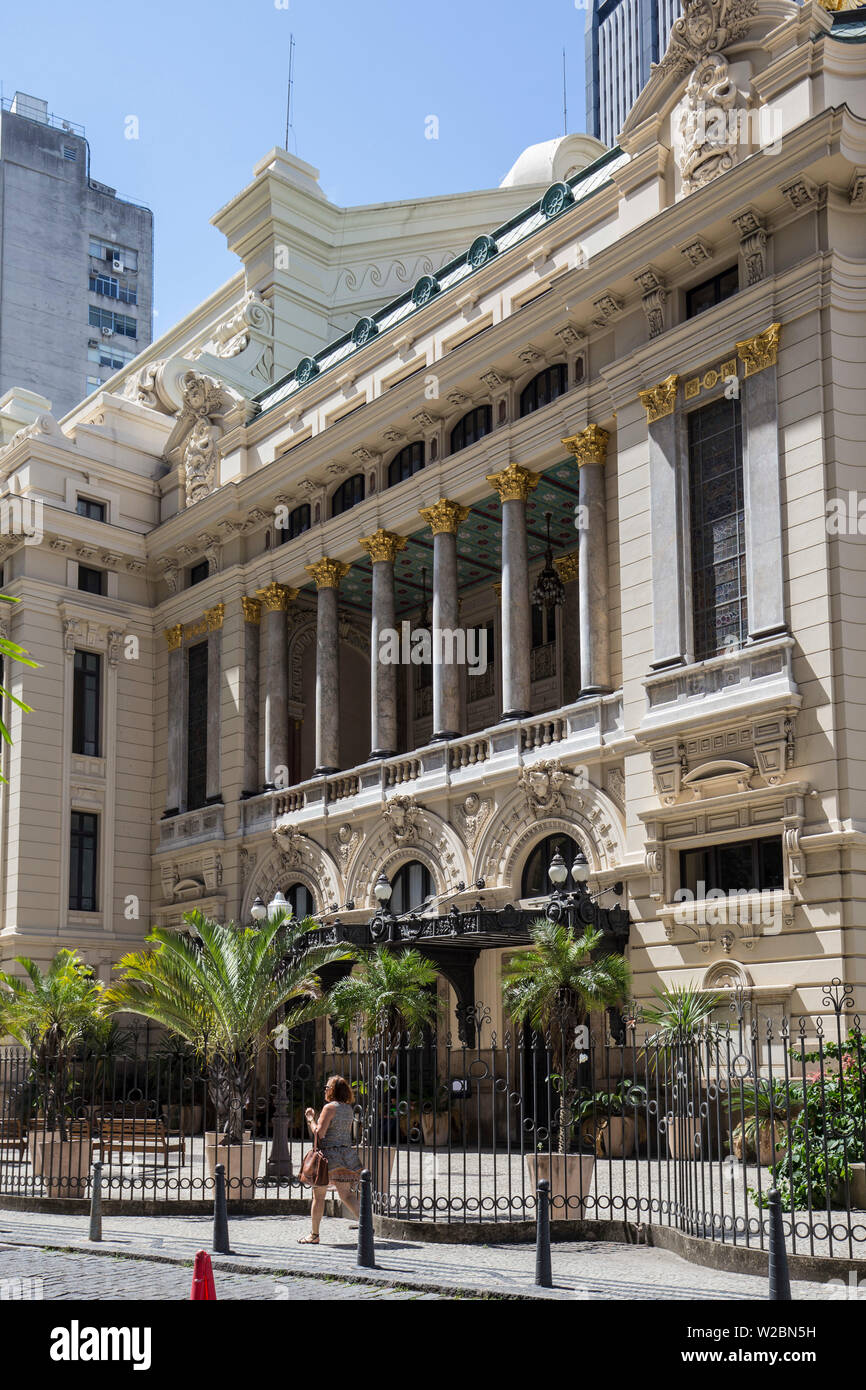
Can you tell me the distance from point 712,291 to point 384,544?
10.2 metres

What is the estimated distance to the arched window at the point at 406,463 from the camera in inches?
1335

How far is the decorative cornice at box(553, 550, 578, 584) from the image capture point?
3566 centimetres

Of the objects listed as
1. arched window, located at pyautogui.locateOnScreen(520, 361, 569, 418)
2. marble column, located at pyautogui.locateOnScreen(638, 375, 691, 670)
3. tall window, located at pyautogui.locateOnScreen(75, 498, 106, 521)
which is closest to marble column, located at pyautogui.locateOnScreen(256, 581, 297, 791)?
tall window, located at pyautogui.locateOnScreen(75, 498, 106, 521)

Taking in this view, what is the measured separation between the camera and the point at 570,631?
119 ft

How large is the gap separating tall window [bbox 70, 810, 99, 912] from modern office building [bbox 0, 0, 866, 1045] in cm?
10

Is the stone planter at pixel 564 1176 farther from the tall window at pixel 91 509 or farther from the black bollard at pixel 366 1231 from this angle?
the tall window at pixel 91 509

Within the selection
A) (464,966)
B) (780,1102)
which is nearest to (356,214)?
(464,966)

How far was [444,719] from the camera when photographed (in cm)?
3156

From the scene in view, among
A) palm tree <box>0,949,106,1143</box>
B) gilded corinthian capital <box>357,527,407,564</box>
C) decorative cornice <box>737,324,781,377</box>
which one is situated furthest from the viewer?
gilded corinthian capital <box>357,527,407,564</box>

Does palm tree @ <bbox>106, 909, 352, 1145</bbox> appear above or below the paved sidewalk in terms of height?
above

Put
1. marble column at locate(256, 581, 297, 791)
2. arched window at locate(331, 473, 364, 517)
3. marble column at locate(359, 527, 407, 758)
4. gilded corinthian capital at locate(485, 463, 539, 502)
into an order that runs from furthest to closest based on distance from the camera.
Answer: marble column at locate(256, 581, 297, 791)
arched window at locate(331, 473, 364, 517)
marble column at locate(359, 527, 407, 758)
gilded corinthian capital at locate(485, 463, 539, 502)

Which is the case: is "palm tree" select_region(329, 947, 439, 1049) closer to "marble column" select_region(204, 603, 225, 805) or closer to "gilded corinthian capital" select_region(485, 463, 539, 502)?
"gilded corinthian capital" select_region(485, 463, 539, 502)

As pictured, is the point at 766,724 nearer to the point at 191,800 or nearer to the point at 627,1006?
the point at 627,1006
